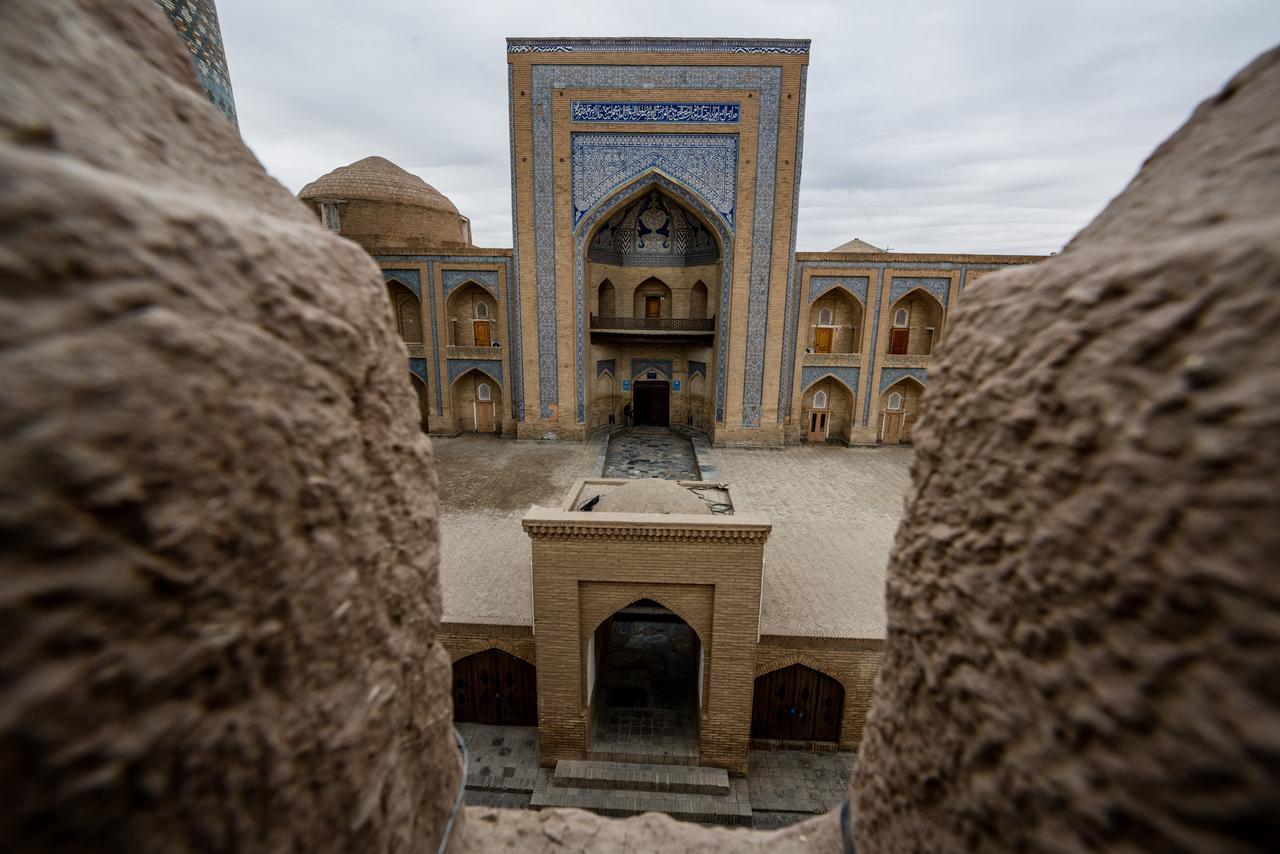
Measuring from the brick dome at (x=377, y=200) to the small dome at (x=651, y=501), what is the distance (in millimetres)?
8865

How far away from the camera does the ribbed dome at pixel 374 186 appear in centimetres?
1150

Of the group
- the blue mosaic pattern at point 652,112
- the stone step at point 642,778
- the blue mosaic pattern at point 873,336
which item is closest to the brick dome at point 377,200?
the blue mosaic pattern at point 652,112

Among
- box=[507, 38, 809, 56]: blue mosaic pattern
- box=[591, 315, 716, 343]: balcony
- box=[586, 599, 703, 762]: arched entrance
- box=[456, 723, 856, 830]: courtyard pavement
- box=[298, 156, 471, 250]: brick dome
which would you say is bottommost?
box=[456, 723, 856, 830]: courtyard pavement

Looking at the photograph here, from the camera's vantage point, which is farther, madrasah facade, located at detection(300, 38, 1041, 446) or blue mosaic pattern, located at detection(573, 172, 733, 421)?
blue mosaic pattern, located at detection(573, 172, 733, 421)

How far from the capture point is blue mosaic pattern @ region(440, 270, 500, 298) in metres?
10.0

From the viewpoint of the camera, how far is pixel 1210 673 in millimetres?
467

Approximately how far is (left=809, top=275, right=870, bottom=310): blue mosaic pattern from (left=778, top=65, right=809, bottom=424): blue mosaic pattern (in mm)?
305

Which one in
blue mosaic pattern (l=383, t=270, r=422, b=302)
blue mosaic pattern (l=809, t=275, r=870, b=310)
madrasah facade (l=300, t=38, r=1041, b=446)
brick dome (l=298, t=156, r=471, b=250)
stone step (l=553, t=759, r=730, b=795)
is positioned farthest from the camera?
→ brick dome (l=298, t=156, r=471, b=250)

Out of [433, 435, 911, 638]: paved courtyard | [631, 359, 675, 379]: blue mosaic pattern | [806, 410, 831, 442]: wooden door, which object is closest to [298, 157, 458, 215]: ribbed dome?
[433, 435, 911, 638]: paved courtyard

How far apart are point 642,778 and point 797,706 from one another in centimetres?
132

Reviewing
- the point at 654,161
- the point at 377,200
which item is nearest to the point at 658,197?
the point at 654,161

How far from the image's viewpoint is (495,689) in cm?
430

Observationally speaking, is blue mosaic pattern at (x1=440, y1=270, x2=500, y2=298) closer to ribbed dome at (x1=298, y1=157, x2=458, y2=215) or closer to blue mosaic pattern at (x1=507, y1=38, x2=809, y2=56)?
ribbed dome at (x1=298, y1=157, x2=458, y2=215)

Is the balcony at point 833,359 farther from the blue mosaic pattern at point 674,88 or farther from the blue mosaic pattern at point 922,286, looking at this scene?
the blue mosaic pattern at point 922,286
